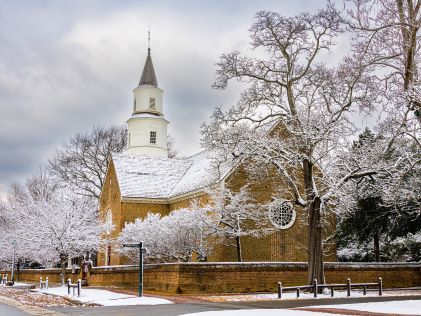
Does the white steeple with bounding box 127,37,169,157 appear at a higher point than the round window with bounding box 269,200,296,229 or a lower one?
higher

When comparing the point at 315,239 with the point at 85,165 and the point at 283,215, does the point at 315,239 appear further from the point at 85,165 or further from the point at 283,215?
the point at 85,165

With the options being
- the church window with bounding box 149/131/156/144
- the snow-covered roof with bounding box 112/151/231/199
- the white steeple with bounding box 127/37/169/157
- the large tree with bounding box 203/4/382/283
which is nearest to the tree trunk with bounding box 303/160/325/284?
the large tree with bounding box 203/4/382/283

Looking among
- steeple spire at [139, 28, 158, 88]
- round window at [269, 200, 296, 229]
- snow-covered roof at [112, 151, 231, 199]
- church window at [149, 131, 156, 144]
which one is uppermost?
steeple spire at [139, 28, 158, 88]

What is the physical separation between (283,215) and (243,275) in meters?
11.3

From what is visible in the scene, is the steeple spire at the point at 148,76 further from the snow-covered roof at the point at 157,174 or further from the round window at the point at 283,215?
the round window at the point at 283,215

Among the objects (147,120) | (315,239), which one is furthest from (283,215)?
(147,120)

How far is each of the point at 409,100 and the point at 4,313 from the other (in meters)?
13.9

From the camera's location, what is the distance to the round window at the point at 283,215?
3731 cm

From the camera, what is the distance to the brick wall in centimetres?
2625

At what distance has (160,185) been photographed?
46.6 m

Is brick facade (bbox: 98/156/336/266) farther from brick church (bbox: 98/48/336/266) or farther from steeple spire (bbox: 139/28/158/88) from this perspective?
steeple spire (bbox: 139/28/158/88)

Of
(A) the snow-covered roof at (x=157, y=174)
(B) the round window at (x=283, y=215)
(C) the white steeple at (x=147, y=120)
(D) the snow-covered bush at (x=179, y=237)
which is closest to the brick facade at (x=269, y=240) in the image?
(B) the round window at (x=283, y=215)

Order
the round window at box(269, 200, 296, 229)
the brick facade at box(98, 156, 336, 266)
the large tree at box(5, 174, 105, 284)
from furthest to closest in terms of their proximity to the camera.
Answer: the round window at box(269, 200, 296, 229)
the brick facade at box(98, 156, 336, 266)
the large tree at box(5, 174, 105, 284)

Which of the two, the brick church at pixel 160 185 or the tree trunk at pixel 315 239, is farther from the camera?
the brick church at pixel 160 185
